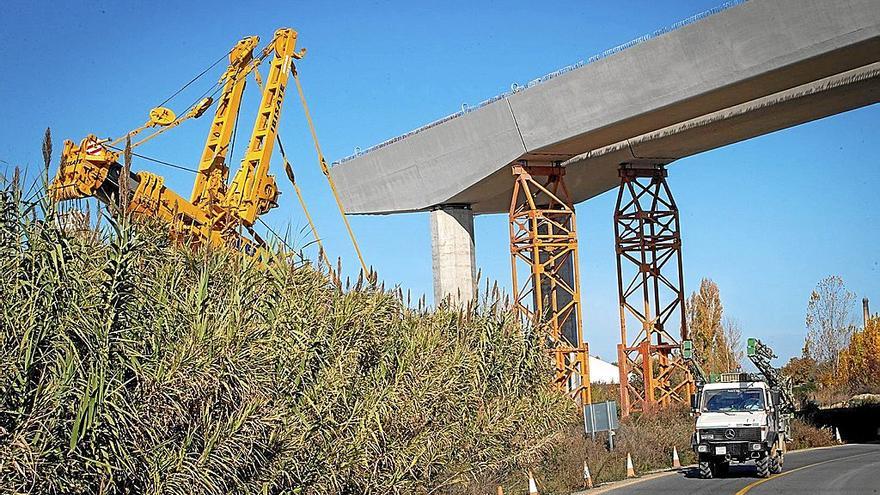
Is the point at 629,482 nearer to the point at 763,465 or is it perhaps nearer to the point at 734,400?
the point at 763,465

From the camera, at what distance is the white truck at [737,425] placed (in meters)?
24.5

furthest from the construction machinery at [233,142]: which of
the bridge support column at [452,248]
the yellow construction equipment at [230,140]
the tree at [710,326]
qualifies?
the tree at [710,326]

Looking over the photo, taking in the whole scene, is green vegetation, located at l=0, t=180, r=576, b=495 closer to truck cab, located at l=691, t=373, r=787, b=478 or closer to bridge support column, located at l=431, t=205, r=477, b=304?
truck cab, located at l=691, t=373, r=787, b=478

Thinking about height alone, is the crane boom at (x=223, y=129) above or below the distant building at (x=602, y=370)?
above

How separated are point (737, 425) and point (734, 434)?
230 millimetres

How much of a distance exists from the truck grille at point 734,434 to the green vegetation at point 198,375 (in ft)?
31.2

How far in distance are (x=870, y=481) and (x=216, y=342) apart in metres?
17.8

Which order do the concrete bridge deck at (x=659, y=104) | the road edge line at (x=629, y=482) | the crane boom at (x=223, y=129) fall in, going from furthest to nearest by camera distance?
1. the crane boom at (x=223, y=129)
2. the concrete bridge deck at (x=659, y=104)
3. the road edge line at (x=629, y=482)

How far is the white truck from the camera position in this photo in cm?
2452

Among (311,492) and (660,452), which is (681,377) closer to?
(660,452)

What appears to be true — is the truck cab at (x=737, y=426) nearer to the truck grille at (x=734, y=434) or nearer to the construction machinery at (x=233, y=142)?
the truck grille at (x=734, y=434)

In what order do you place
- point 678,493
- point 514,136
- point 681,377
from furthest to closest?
1. point 681,377
2. point 514,136
3. point 678,493

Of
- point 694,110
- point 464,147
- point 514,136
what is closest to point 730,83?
point 694,110

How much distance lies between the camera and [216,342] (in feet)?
33.9
